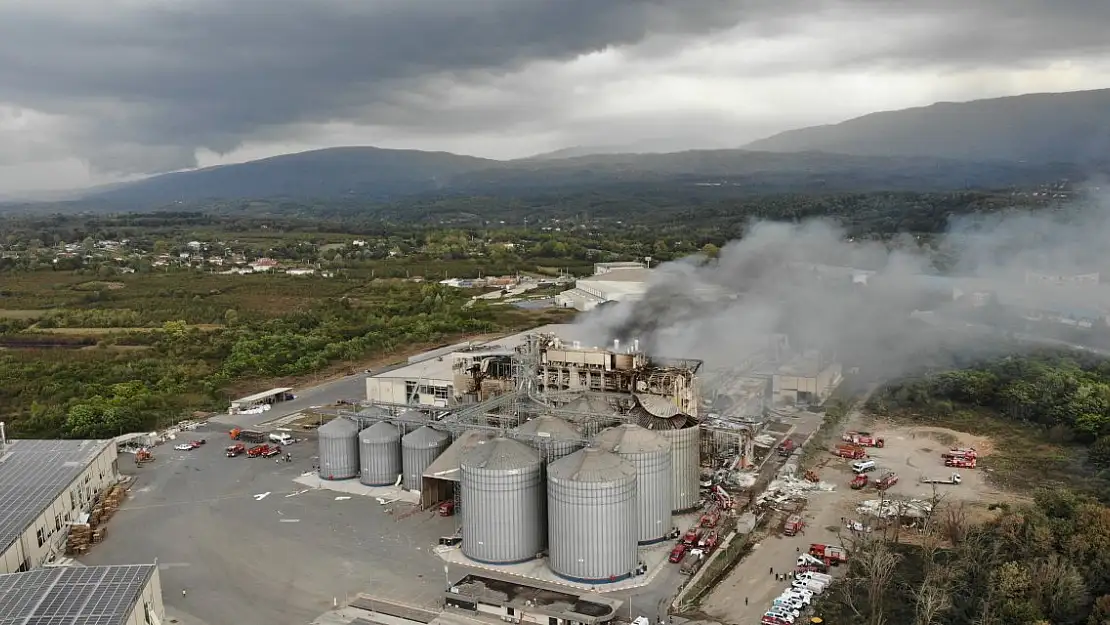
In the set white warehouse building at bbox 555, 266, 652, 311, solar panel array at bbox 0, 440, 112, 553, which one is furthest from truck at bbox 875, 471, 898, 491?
white warehouse building at bbox 555, 266, 652, 311

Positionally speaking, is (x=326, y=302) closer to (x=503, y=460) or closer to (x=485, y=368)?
(x=485, y=368)

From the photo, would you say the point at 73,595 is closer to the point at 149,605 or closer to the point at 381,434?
the point at 149,605

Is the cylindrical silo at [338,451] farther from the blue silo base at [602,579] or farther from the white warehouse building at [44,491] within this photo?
the blue silo base at [602,579]

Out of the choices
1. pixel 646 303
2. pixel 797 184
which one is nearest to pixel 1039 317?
pixel 646 303

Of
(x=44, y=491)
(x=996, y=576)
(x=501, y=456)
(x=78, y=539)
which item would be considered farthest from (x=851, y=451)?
(x=44, y=491)

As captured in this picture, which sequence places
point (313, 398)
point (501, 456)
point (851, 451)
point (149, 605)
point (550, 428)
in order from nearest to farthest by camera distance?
point (149, 605) → point (501, 456) → point (550, 428) → point (851, 451) → point (313, 398)

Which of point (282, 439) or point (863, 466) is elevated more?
point (863, 466)
